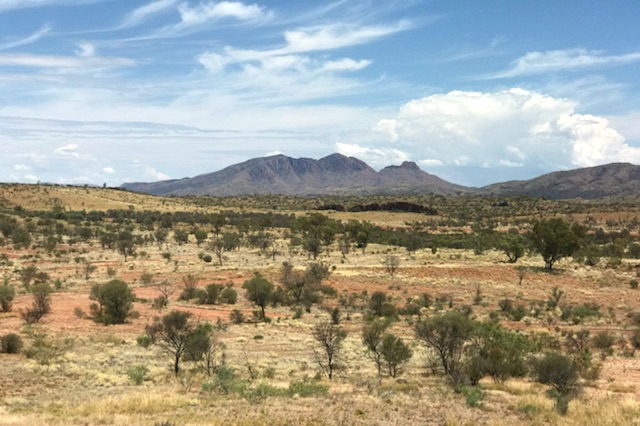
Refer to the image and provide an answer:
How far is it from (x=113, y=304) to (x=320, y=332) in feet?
45.3

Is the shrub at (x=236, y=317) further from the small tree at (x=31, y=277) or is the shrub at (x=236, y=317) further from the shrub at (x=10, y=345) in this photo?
the small tree at (x=31, y=277)

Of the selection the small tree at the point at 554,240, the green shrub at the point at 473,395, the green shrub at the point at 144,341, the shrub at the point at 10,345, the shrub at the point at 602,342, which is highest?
the small tree at the point at 554,240

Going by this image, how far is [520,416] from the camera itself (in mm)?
14320

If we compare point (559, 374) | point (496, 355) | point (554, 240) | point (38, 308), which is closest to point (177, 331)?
point (38, 308)

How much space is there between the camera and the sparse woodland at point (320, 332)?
1488 cm

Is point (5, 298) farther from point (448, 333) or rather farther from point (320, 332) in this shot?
point (448, 333)

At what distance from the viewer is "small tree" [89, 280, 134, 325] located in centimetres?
2894

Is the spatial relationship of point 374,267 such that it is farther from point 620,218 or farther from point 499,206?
point 499,206

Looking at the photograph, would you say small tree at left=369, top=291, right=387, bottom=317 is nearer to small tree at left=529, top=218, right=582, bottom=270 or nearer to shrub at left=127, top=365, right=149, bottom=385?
shrub at left=127, top=365, right=149, bottom=385

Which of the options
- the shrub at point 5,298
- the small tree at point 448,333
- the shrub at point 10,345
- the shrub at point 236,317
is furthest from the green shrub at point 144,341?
the small tree at point 448,333

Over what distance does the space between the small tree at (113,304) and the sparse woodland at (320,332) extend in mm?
107

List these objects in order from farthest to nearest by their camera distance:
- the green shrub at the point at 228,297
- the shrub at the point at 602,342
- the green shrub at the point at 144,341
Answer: the green shrub at the point at 228,297
the shrub at the point at 602,342
the green shrub at the point at 144,341

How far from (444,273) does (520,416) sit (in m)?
34.4

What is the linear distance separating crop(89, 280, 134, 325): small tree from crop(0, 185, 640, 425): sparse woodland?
0.35 feet
